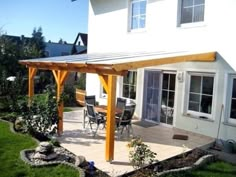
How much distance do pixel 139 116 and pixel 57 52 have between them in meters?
53.4

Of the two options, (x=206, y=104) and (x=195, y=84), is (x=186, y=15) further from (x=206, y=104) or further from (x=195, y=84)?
(x=206, y=104)

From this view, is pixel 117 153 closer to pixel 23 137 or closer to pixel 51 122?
pixel 51 122

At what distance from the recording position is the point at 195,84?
1418 centimetres

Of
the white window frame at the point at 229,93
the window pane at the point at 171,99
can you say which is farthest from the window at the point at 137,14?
the white window frame at the point at 229,93

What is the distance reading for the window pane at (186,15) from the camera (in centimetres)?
1432

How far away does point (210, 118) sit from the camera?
13.5 m

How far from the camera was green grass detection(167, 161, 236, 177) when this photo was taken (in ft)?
29.9

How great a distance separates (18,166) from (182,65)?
9.41 m

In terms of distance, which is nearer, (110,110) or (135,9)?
(110,110)

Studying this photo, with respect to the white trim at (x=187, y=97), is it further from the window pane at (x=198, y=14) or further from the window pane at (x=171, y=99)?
the window pane at (x=198, y=14)

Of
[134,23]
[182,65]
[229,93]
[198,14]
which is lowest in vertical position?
[229,93]

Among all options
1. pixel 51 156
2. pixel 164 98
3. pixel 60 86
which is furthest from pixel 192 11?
pixel 51 156

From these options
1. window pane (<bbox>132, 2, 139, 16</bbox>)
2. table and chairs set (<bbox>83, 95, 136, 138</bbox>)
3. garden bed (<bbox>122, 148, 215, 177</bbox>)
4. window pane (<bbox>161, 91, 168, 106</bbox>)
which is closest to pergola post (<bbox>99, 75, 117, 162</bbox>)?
garden bed (<bbox>122, 148, 215, 177</bbox>)

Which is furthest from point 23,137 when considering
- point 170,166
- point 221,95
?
point 221,95
